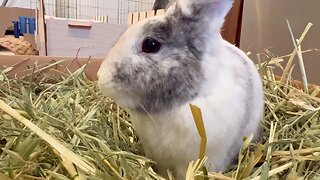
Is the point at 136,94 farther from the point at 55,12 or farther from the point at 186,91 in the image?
the point at 55,12

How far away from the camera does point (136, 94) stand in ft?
2.68

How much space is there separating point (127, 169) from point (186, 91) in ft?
0.65

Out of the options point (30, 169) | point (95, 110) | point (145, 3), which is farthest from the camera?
point (145, 3)

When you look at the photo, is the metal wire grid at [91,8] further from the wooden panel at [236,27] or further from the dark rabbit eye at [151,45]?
the dark rabbit eye at [151,45]

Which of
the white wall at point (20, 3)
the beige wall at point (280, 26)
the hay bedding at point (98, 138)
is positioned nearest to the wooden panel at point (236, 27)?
the beige wall at point (280, 26)

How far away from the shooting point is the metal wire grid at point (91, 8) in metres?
4.10

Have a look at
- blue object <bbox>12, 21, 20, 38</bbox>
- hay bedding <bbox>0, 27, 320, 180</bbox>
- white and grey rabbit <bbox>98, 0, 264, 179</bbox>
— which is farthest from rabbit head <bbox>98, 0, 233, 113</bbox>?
blue object <bbox>12, 21, 20, 38</bbox>

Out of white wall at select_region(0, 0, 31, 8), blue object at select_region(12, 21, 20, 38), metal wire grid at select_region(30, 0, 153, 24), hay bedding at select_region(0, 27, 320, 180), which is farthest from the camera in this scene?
white wall at select_region(0, 0, 31, 8)

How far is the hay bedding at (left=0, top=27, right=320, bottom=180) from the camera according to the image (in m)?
0.71

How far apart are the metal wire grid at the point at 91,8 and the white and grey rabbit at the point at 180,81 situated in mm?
3301

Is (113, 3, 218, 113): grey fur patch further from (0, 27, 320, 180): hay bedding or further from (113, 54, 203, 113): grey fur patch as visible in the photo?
(0, 27, 320, 180): hay bedding

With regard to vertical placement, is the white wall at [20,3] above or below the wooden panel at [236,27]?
below

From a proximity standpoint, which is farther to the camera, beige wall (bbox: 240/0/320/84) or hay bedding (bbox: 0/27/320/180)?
beige wall (bbox: 240/0/320/84)

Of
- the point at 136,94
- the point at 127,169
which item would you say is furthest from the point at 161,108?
the point at 127,169
